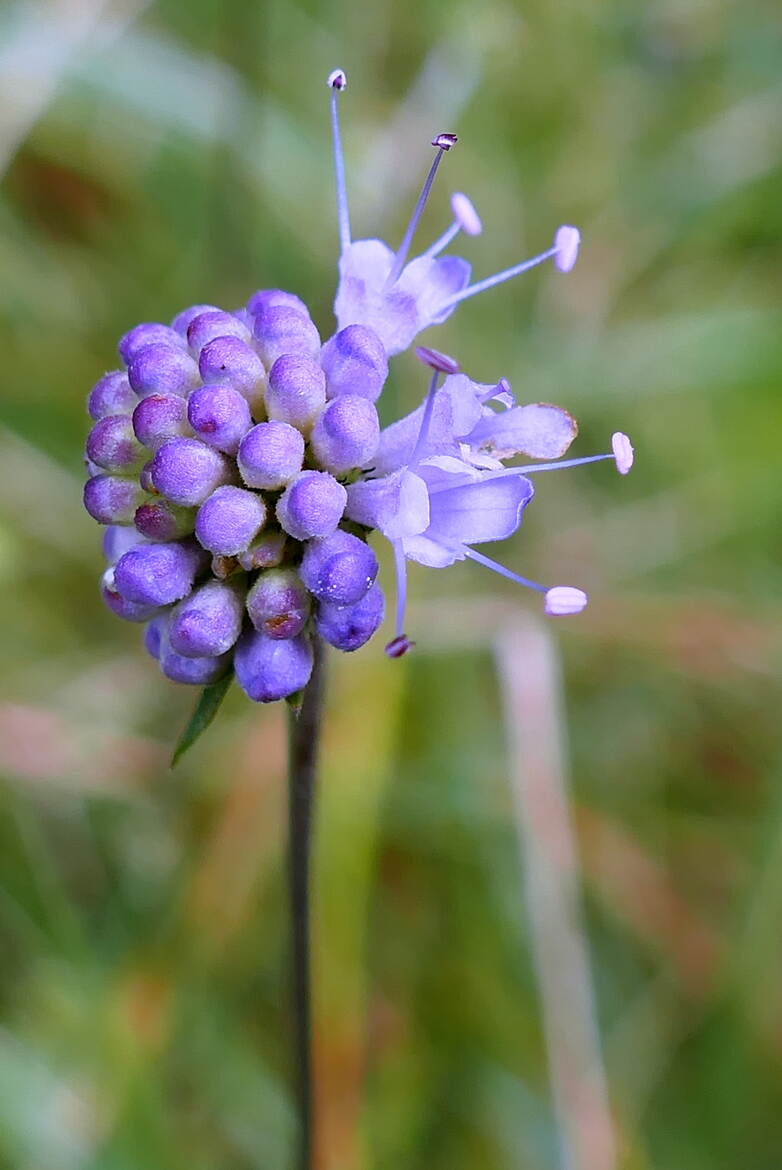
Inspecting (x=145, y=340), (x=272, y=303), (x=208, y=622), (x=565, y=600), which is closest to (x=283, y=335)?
(x=272, y=303)

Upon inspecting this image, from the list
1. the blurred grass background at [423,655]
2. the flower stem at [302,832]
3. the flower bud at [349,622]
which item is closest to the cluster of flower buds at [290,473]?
the flower bud at [349,622]

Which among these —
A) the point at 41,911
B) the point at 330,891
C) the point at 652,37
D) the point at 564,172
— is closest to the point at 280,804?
the point at 330,891

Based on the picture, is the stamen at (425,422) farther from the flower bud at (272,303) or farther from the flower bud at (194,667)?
the flower bud at (194,667)

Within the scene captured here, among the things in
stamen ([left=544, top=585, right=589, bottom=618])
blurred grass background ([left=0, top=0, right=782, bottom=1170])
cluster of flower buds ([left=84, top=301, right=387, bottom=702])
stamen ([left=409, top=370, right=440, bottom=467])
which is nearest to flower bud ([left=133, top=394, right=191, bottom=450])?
cluster of flower buds ([left=84, top=301, right=387, bottom=702])

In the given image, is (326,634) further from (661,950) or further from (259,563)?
(661,950)

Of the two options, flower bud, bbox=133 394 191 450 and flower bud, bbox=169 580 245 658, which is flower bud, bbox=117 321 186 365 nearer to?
flower bud, bbox=133 394 191 450
